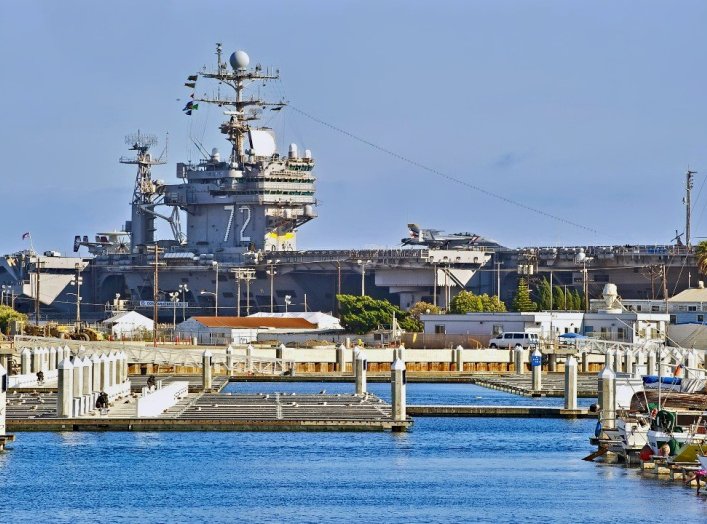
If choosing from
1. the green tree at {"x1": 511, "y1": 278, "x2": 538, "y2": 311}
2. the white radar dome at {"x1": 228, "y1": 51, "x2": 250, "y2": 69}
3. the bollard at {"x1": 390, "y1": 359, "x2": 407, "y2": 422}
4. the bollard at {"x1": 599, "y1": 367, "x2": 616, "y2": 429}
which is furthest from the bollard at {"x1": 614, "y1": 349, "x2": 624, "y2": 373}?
the white radar dome at {"x1": 228, "y1": 51, "x2": 250, "y2": 69}

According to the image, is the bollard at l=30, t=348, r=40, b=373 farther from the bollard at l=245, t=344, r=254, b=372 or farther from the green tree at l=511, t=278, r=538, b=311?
the green tree at l=511, t=278, r=538, b=311

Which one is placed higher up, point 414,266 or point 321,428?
point 414,266

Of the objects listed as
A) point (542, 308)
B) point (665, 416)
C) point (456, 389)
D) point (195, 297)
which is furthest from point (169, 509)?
point (195, 297)

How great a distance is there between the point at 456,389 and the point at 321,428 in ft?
98.6

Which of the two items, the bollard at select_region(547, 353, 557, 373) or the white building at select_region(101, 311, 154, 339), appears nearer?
the bollard at select_region(547, 353, 557, 373)

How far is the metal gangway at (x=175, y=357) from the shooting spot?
77062 mm

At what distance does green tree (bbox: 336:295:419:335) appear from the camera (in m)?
106

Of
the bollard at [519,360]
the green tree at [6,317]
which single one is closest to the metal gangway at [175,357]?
the bollard at [519,360]

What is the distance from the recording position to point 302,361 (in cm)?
8444

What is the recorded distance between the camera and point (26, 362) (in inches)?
2753

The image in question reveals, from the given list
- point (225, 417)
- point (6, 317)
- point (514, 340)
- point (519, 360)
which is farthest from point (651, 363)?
point (6, 317)

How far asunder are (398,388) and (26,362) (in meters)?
27.1

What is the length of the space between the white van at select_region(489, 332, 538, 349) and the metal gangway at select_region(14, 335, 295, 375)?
13.4 metres

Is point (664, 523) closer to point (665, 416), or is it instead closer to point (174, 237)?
point (665, 416)
